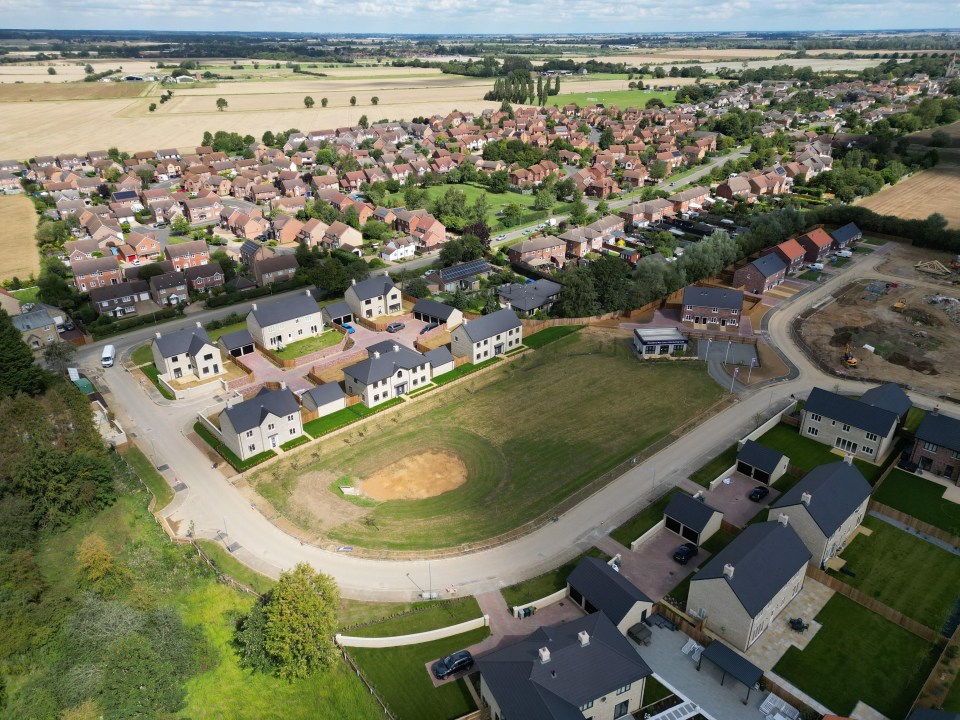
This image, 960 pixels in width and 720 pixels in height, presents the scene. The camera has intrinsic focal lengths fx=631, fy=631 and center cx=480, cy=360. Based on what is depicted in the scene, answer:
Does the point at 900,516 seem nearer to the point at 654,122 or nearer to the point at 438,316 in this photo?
the point at 438,316

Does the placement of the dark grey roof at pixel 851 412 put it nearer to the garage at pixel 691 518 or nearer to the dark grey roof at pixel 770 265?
the garage at pixel 691 518

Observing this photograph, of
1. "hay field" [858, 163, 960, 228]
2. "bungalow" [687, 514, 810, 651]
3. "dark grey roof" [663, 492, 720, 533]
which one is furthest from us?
"hay field" [858, 163, 960, 228]

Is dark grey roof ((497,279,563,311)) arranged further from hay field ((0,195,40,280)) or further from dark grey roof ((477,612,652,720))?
hay field ((0,195,40,280))

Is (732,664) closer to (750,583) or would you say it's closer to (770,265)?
(750,583)

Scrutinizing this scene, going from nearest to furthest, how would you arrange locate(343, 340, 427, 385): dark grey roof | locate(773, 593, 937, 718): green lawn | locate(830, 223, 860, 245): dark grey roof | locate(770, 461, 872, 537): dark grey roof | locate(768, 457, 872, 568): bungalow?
locate(773, 593, 937, 718): green lawn, locate(768, 457, 872, 568): bungalow, locate(770, 461, 872, 537): dark grey roof, locate(343, 340, 427, 385): dark grey roof, locate(830, 223, 860, 245): dark grey roof

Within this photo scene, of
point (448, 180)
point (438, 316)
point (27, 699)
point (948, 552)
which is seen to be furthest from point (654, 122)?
point (27, 699)


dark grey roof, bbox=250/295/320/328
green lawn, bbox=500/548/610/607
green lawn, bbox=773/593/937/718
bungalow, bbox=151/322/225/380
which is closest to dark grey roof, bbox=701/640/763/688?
green lawn, bbox=773/593/937/718

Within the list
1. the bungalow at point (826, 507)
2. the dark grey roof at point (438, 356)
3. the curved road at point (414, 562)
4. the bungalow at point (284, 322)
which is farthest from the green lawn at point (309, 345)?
the bungalow at point (826, 507)
